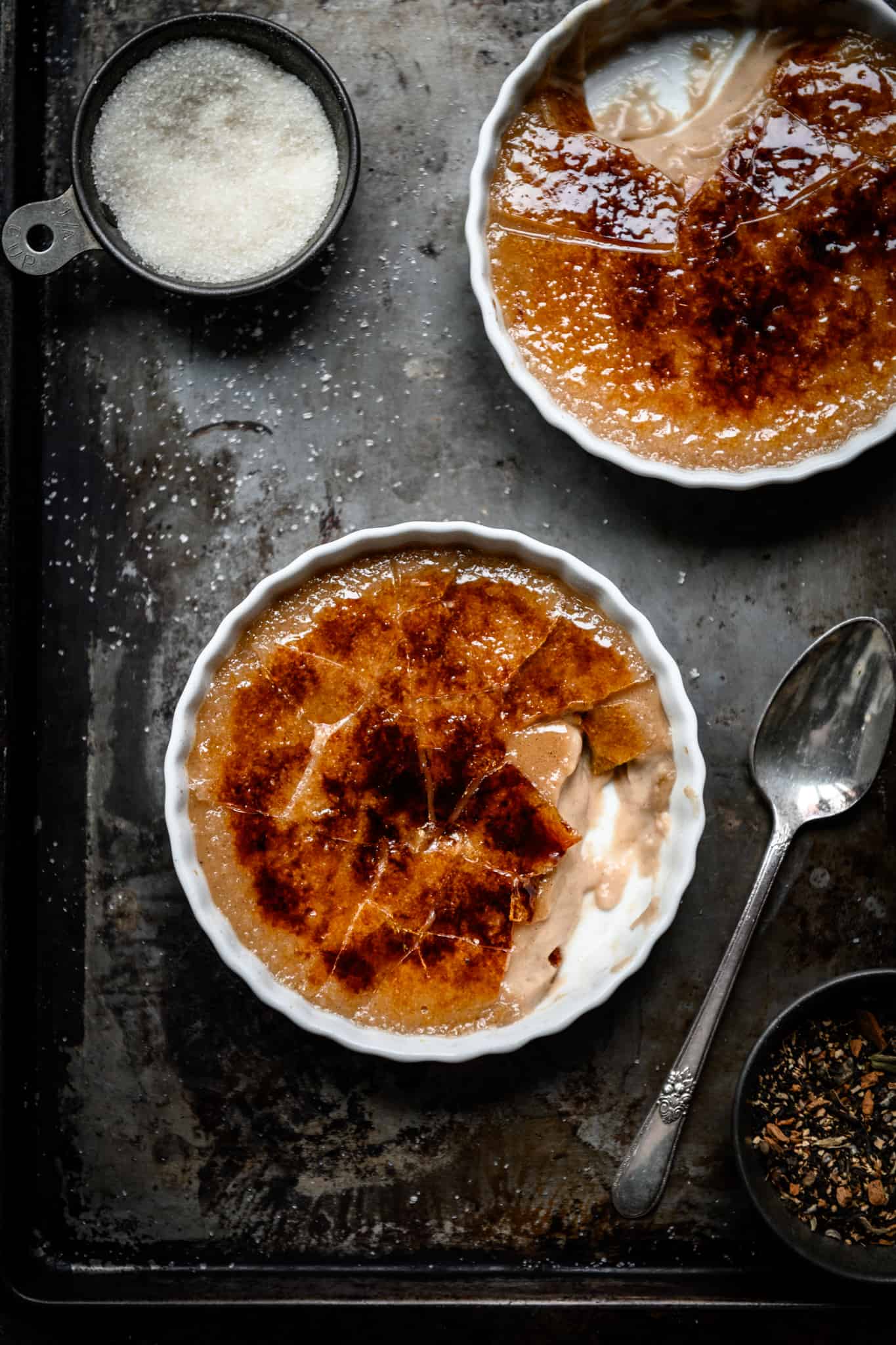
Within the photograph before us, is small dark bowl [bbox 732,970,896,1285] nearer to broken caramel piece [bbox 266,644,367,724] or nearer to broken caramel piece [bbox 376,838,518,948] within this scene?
broken caramel piece [bbox 376,838,518,948]

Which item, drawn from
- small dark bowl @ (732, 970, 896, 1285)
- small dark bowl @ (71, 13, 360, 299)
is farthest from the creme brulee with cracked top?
small dark bowl @ (71, 13, 360, 299)

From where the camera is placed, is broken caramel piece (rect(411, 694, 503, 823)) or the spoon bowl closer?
broken caramel piece (rect(411, 694, 503, 823))

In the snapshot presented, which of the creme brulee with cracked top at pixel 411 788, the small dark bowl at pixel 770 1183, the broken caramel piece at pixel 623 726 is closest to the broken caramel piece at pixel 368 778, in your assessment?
the creme brulee with cracked top at pixel 411 788

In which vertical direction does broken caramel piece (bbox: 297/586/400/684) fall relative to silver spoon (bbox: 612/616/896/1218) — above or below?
above

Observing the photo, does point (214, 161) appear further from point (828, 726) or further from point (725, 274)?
point (828, 726)

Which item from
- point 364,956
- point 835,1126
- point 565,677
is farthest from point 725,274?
point 835,1126

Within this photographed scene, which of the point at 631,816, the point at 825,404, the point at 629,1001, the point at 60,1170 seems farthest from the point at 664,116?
the point at 60,1170
